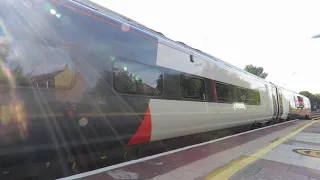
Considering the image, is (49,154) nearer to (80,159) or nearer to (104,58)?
(80,159)

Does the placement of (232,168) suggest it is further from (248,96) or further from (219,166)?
(248,96)

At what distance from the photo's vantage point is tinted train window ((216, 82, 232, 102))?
27.8ft

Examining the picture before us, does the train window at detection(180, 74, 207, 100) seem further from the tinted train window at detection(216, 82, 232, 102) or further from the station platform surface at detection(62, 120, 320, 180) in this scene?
the station platform surface at detection(62, 120, 320, 180)

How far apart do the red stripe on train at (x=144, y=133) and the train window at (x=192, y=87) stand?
152 cm

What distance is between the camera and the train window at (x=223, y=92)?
8.48m

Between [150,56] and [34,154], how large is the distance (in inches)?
117

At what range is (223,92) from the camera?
8914 millimetres

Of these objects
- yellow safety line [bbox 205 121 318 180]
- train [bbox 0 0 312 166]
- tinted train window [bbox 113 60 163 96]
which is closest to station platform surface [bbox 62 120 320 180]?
yellow safety line [bbox 205 121 318 180]

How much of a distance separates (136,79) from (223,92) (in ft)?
15.6

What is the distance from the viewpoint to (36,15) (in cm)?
338

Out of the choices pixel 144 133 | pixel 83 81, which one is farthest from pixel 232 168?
pixel 83 81

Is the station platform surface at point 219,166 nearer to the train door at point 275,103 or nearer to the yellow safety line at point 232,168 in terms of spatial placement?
the yellow safety line at point 232,168

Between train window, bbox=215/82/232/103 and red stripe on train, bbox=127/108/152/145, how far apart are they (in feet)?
12.6

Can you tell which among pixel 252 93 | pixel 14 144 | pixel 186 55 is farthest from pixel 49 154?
pixel 252 93
